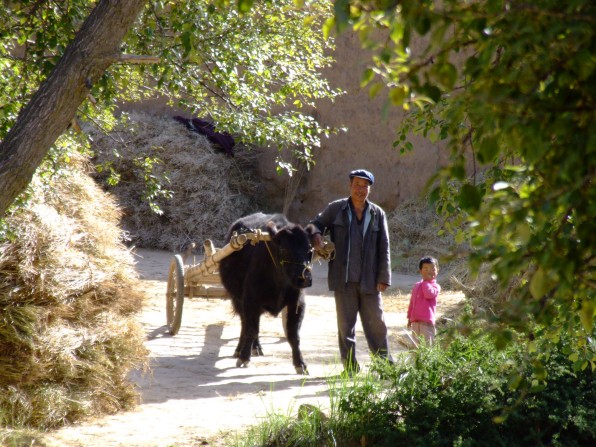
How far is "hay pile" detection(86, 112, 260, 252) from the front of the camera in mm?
16406

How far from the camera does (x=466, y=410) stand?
5.02m

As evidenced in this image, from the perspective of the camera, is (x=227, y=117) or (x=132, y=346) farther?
(x=132, y=346)

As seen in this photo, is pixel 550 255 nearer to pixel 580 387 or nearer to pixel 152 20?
pixel 580 387

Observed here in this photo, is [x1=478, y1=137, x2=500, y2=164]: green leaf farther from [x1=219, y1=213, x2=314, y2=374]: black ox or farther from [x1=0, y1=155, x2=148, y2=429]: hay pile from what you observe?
[x1=219, y1=213, x2=314, y2=374]: black ox

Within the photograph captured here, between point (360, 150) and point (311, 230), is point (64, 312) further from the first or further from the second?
point (360, 150)

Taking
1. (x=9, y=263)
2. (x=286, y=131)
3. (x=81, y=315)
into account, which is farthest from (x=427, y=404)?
(x=9, y=263)

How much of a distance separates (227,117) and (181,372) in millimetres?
3167

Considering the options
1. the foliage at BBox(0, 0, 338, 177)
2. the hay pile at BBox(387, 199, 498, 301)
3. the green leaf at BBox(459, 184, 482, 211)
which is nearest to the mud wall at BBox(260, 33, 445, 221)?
the hay pile at BBox(387, 199, 498, 301)

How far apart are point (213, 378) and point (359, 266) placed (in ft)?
5.95

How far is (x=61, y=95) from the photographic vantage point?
3.81 m

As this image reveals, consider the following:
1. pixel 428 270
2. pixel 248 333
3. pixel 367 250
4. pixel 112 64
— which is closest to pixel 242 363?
pixel 248 333

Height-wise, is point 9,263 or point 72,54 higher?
point 72,54

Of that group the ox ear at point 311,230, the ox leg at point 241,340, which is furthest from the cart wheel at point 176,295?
the ox ear at point 311,230

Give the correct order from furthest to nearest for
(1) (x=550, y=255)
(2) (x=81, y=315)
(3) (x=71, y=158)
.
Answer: (3) (x=71, y=158) < (2) (x=81, y=315) < (1) (x=550, y=255)
